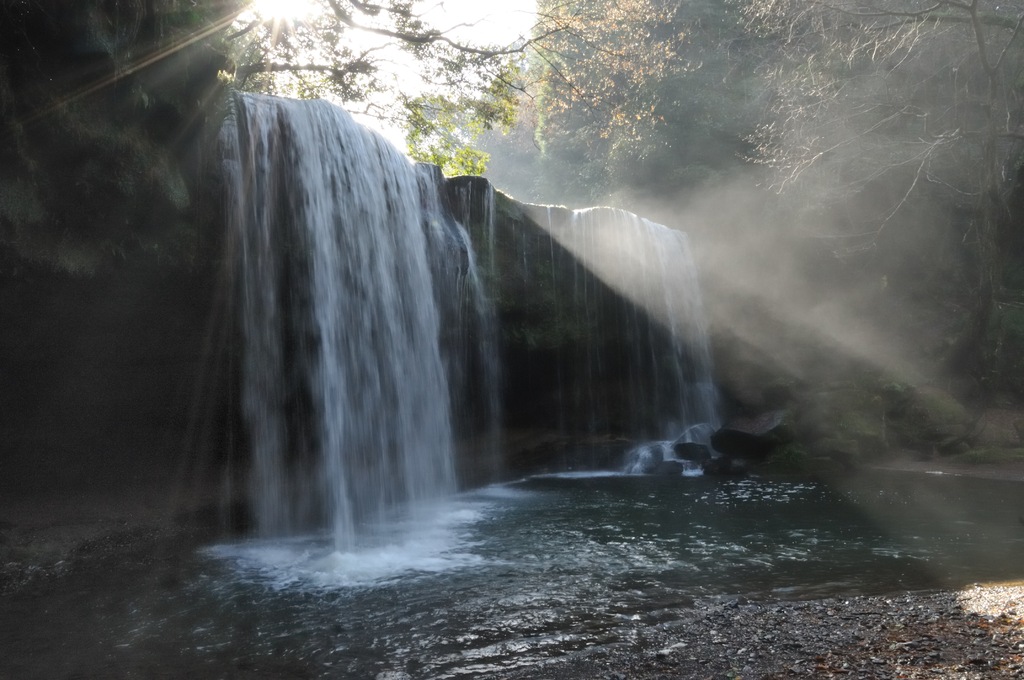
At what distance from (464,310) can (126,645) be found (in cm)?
801

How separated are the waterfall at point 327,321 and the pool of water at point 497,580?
892 mm

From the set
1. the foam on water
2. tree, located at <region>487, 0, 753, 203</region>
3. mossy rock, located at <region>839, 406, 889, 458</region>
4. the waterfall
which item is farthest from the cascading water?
tree, located at <region>487, 0, 753, 203</region>

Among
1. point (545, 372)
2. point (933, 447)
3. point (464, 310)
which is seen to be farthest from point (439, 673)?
point (933, 447)

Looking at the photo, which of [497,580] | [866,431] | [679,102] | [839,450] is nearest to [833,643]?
[497,580]

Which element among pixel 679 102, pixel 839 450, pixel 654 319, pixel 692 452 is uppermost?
pixel 679 102

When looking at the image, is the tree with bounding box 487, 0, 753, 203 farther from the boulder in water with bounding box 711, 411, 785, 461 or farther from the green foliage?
the boulder in water with bounding box 711, 411, 785, 461

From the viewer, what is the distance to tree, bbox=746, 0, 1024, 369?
1420 cm

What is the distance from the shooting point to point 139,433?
8328mm

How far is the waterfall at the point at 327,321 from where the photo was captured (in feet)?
29.5

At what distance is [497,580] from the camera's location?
636 cm

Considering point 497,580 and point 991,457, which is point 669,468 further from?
point 497,580

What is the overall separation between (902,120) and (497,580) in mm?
16105

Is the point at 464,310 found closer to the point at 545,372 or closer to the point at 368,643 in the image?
the point at 545,372

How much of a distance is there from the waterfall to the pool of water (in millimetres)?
892
